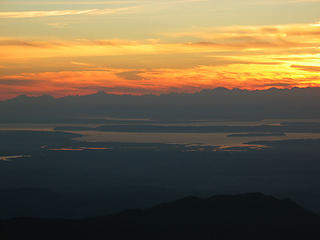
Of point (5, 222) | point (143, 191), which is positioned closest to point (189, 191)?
point (143, 191)

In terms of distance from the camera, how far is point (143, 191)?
184 metres

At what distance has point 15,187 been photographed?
187m

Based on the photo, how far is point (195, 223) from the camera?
9312cm

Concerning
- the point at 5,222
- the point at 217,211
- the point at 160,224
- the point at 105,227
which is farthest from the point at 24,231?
the point at 217,211

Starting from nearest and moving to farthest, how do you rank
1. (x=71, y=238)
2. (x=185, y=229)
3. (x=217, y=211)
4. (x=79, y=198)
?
(x=71, y=238) → (x=185, y=229) → (x=217, y=211) → (x=79, y=198)

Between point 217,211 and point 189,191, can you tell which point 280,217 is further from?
point 189,191

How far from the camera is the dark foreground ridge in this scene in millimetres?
81250

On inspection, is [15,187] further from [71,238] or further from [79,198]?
[71,238]

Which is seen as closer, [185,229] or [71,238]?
[71,238]

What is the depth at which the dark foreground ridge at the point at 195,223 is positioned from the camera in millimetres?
81250

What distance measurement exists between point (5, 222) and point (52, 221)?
7.78 meters

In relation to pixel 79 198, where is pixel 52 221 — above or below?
above

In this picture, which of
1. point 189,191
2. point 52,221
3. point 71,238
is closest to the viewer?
point 71,238

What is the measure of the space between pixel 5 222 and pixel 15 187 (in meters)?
108
